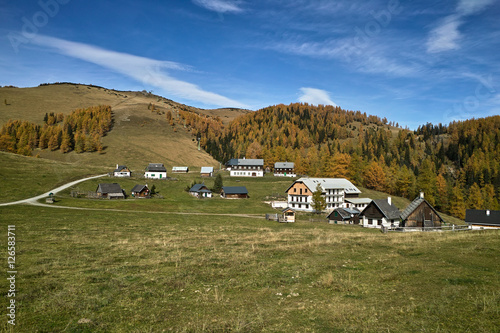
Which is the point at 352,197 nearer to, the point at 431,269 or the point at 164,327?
the point at 431,269

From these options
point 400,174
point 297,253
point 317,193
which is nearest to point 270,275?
point 297,253

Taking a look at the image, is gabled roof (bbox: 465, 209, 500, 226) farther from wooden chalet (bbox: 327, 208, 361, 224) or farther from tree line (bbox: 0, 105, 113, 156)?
tree line (bbox: 0, 105, 113, 156)

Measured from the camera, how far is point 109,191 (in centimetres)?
7662

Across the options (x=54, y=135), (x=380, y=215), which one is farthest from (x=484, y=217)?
(x=54, y=135)

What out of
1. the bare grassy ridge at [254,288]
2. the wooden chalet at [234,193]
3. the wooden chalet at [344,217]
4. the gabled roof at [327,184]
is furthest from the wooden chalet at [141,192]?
the bare grassy ridge at [254,288]

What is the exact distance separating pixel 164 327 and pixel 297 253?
1521 cm

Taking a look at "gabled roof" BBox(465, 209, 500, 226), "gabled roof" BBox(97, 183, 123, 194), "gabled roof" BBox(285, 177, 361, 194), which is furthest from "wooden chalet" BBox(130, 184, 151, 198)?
"gabled roof" BBox(465, 209, 500, 226)

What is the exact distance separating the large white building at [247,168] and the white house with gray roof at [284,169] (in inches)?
358

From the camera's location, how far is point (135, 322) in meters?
10.1

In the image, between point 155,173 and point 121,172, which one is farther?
point 155,173

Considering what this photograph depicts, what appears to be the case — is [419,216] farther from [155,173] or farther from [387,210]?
[155,173]

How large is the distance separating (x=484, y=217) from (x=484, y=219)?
0.53 metres

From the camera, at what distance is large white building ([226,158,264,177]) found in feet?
472

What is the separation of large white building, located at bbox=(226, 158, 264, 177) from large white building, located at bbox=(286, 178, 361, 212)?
55.7 metres
